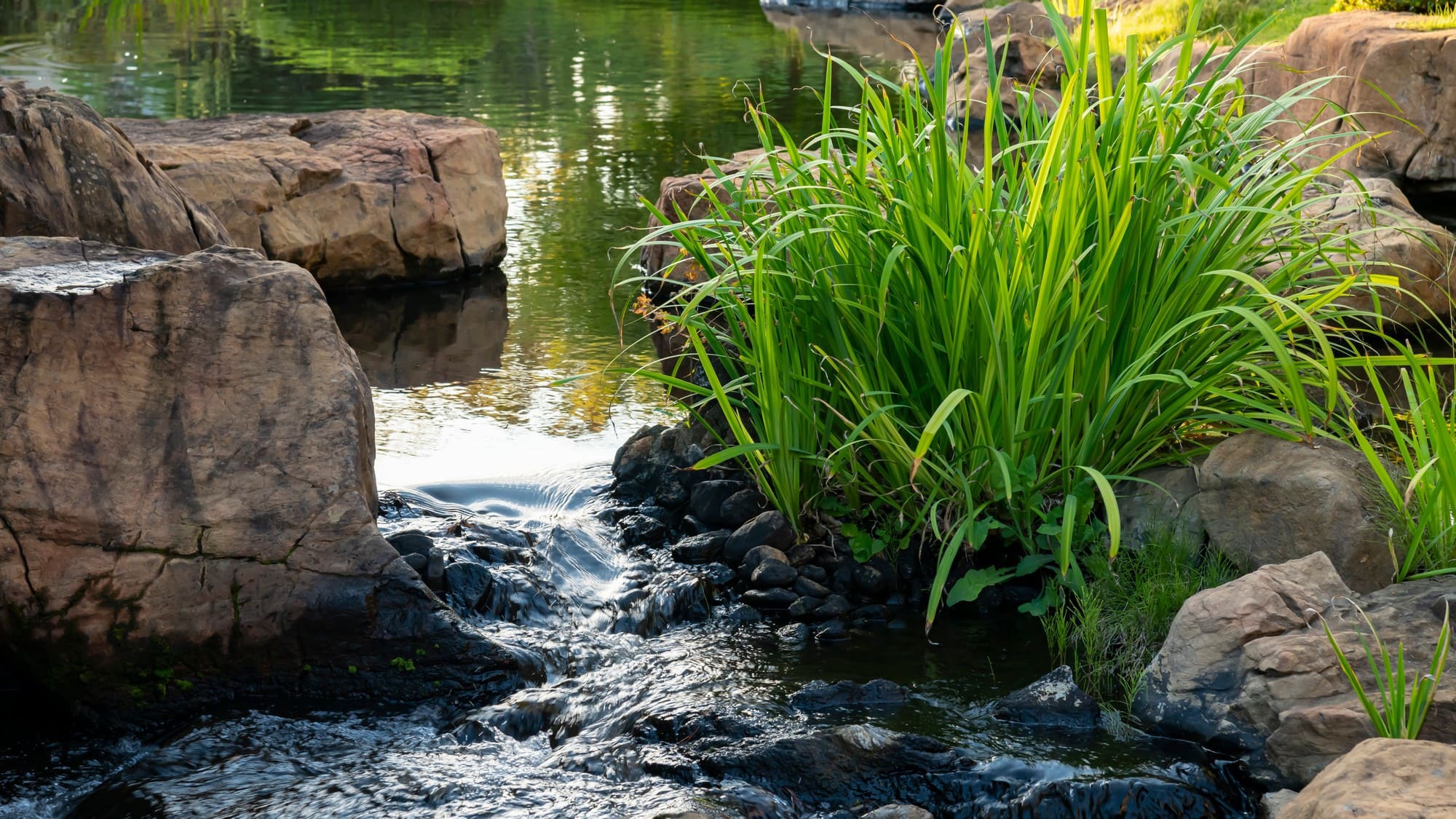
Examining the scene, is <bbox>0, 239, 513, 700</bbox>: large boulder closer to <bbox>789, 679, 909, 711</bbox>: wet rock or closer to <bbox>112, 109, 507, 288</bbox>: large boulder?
<bbox>789, 679, 909, 711</bbox>: wet rock

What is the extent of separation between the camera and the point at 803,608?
3.91 meters

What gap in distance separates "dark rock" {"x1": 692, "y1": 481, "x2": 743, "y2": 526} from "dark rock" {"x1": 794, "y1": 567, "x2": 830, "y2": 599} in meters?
0.44

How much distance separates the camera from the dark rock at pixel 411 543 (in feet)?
13.2

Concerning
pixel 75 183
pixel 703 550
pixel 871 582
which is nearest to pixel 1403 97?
pixel 871 582

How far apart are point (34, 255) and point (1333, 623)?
3709 mm

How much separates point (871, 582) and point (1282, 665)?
4.13ft

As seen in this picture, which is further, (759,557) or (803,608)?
(759,557)

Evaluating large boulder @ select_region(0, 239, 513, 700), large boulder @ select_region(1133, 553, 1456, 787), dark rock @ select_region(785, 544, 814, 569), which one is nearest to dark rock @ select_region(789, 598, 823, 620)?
dark rock @ select_region(785, 544, 814, 569)

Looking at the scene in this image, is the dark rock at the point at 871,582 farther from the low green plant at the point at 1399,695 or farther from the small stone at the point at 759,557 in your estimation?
the low green plant at the point at 1399,695

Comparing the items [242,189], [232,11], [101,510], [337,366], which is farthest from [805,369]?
[232,11]

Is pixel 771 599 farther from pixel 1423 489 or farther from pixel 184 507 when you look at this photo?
pixel 1423 489

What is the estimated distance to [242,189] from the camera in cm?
702

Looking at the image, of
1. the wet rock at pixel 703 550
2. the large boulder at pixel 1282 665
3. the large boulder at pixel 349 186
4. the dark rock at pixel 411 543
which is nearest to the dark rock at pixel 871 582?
the wet rock at pixel 703 550

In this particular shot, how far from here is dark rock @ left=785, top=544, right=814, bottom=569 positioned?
4.05 metres
